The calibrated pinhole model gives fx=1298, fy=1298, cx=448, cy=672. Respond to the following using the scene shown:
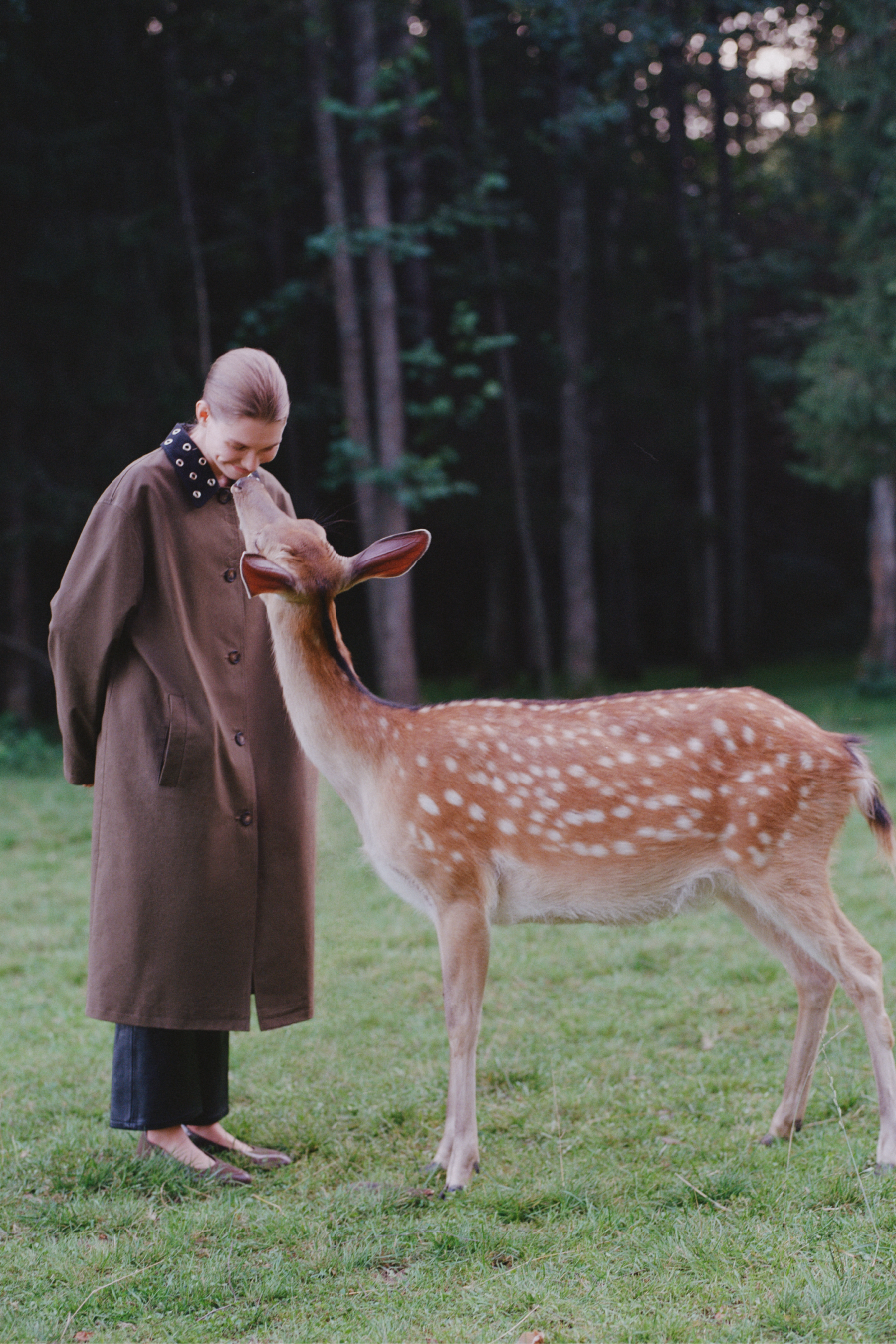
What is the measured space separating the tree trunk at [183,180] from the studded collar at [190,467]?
11.0 m

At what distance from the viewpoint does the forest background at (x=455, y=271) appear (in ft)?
45.9

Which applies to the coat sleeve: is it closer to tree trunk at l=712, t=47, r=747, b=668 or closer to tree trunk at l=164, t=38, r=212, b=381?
tree trunk at l=164, t=38, r=212, b=381

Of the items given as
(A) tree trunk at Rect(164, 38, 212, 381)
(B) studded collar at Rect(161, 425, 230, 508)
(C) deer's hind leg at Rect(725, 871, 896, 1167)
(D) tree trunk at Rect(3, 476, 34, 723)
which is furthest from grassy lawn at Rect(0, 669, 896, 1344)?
(A) tree trunk at Rect(164, 38, 212, 381)

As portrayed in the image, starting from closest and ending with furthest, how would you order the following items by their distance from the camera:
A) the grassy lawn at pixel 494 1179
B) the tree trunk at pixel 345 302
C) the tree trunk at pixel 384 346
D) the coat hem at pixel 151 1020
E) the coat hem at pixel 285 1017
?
1. the grassy lawn at pixel 494 1179
2. the coat hem at pixel 151 1020
3. the coat hem at pixel 285 1017
4. the tree trunk at pixel 384 346
5. the tree trunk at pixel 345 302

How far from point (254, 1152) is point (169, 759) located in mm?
1224

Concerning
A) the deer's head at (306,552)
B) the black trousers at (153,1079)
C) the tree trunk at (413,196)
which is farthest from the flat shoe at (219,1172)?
the tree trunk at (413,196)

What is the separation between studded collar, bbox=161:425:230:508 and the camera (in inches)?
139

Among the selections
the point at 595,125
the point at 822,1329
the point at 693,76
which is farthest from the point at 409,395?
the point at 822,1329

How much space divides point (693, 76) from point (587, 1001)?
17466 mm

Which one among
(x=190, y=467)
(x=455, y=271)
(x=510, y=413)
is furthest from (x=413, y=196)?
(x=190, y=467)

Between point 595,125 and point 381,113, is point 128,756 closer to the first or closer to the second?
point 381,113

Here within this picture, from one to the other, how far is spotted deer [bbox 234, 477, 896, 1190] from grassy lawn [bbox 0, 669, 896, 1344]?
274 mm

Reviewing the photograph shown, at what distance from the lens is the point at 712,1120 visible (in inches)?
152

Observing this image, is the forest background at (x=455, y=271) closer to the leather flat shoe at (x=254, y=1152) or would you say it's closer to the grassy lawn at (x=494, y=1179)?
the grassy lawn at (x=494, y=1179)
